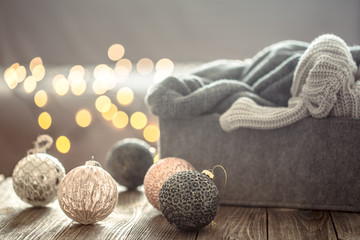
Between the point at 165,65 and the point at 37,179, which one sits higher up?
the point at 165,65

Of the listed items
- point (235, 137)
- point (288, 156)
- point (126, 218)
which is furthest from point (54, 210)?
point (288, 156)

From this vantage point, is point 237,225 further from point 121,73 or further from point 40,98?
point 40,98

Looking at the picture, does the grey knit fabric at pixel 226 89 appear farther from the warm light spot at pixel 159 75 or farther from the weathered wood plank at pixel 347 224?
the warm light spot at pixel 159 75

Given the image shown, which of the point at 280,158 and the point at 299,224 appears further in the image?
the point at 280,158

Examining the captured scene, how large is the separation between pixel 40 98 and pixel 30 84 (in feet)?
0.38

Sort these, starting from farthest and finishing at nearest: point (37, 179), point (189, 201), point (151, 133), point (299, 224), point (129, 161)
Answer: point (151, 133) → point (129, 161) → point (37, 179) → point (299, 224) → point (189, 201)

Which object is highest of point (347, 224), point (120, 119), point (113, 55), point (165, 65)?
point (113, 55)

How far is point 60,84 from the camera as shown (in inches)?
94.1

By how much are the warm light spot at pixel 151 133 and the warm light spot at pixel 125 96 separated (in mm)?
172

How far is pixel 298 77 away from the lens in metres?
1.35

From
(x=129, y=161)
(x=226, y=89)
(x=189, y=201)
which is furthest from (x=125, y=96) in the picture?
(x=189, y=201)

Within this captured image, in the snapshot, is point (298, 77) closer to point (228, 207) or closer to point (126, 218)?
point (228, 207)

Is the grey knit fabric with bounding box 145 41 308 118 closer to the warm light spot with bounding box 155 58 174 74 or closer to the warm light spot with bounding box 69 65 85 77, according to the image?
the warm light spot with bounding box 155 58 174 74

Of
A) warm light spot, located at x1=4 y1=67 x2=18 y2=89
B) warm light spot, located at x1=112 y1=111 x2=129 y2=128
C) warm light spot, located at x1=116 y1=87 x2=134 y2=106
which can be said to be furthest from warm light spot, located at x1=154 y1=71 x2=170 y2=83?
warm light spot, located at x1=4 y1=67 x2=18 y2=89
